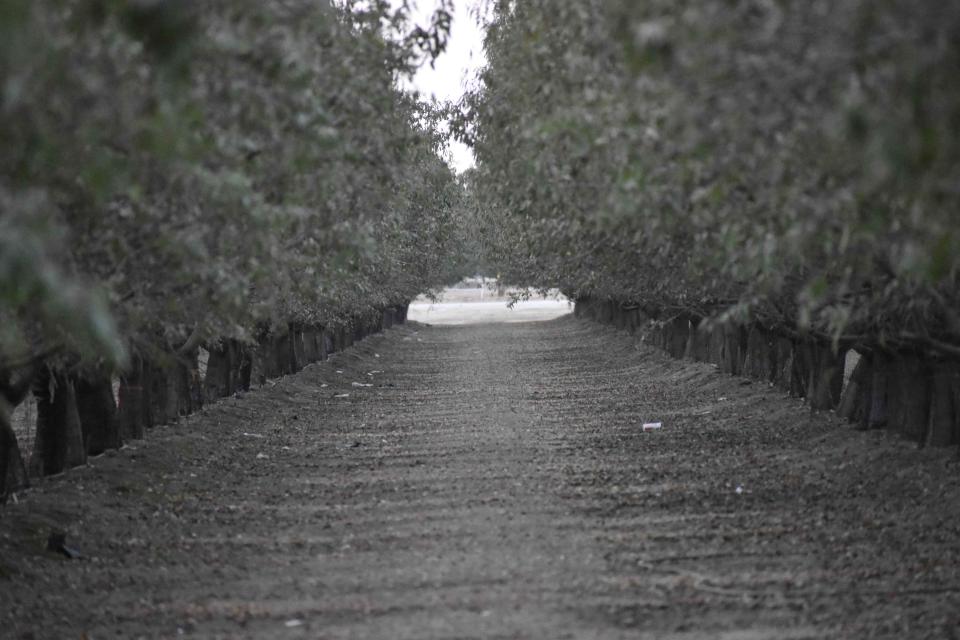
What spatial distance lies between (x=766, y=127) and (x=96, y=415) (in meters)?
15.1

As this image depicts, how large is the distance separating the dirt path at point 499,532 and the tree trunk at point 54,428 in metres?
0.45

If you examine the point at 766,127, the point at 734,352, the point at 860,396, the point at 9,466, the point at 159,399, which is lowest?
the point at 860,396

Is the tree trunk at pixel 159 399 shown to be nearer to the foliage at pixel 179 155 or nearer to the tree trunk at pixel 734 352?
the foliage at pixel 179 155

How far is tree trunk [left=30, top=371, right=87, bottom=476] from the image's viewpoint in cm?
1788

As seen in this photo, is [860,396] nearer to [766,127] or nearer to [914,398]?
[914,398]

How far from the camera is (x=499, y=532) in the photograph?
1405 cm

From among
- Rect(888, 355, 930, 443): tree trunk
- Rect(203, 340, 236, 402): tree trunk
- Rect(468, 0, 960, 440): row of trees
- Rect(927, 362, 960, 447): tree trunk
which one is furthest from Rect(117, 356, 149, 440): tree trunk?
Rect(927, 362, 960, 447): tree trunk

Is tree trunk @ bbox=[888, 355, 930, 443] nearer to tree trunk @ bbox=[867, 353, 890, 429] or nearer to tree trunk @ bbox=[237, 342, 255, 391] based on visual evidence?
tree trunk @ bbox=[867, 353, 890, 429]

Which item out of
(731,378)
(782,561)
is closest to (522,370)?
(731,378)

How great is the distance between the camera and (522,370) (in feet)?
134

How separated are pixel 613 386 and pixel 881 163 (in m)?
29.5

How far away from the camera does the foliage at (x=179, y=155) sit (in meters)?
5.21

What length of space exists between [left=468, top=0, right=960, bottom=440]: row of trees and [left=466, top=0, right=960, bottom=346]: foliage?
0.01m

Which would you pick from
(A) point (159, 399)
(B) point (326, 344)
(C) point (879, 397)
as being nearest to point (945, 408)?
(C) point (879, 397)
